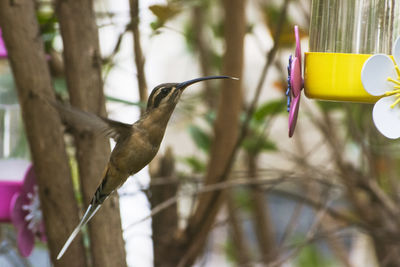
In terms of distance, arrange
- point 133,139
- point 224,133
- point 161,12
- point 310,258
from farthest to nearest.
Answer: point 310,258, point 224,133, point 161,12, point 133,139

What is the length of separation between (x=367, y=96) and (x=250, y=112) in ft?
2.55

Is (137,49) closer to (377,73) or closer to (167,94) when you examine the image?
(167,94)

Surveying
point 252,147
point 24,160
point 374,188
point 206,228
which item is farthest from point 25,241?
point 374,188

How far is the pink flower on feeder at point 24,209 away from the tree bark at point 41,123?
263mm

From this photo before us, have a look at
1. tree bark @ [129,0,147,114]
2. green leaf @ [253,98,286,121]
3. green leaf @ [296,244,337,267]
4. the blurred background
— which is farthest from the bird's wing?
green leaf @ [296,244,337,267]

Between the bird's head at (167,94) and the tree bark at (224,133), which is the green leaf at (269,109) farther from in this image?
the bird's head at (167,94)

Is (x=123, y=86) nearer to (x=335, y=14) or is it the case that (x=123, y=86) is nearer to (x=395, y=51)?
(x=335, y=14)

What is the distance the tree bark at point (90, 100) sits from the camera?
1349mm

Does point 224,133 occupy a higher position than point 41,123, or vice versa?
point 41,123

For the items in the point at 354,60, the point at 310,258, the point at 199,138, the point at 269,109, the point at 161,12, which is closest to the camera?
the point at 354,60

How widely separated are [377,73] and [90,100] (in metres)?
0.61

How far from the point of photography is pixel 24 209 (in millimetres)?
1655

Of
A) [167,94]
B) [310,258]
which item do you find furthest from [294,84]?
[310,258]

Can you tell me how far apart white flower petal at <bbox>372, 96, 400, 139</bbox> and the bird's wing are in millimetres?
462
